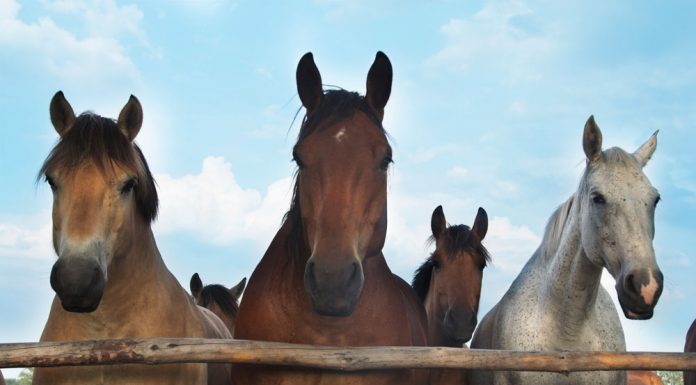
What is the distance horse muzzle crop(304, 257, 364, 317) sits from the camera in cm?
338

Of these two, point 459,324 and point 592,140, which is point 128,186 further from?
point 459,324

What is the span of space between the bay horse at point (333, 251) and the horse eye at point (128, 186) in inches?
35.8

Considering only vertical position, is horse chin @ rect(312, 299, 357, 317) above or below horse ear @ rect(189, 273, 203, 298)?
below

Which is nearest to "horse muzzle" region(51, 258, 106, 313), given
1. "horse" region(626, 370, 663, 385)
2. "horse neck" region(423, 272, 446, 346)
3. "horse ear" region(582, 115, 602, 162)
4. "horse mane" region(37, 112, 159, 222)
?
"horse mane" region(37, 112, 159, 222)

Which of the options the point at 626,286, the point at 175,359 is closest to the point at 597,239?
the point at 626,286

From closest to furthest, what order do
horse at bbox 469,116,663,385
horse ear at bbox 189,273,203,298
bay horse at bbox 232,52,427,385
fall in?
bay horse at bbox 232,52,427,385, horse at bbox 469,116,663,385, horse ear at bbox 189,273,203,298

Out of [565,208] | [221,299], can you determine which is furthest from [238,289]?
[565,208]

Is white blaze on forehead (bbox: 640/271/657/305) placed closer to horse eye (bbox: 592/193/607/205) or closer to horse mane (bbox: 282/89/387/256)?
horse eye (bbox: 592/193/607/205)

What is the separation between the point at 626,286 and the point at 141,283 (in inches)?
124

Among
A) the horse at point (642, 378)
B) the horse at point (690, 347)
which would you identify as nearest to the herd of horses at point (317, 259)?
the horse at point (690, 347)

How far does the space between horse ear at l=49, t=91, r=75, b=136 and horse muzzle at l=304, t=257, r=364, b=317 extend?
6.77ft

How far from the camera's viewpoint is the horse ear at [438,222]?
769 cm

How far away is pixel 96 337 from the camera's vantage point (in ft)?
14.1

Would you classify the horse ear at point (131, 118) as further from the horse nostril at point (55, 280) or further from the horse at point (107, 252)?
the horse nostril at point (55, 280)
